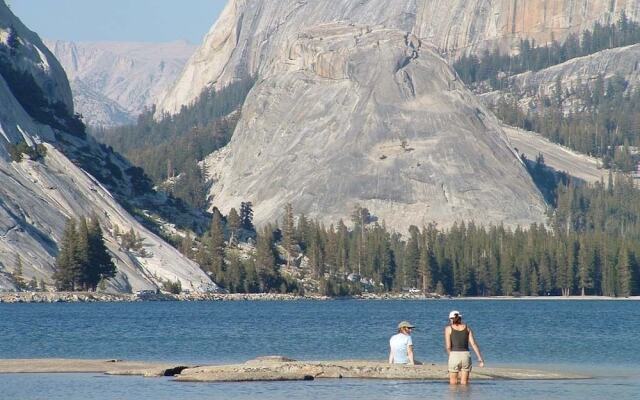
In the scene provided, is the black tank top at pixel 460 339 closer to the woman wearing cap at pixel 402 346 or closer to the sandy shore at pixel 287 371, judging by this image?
the woman wearing cap at pixel 402 346

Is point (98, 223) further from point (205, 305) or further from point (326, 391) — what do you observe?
point (326, 391)

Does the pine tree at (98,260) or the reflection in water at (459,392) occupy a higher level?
the pine tree at (98,260)

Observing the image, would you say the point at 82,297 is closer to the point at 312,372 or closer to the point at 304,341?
the point at 304,341

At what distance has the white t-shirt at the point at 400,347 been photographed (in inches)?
2456

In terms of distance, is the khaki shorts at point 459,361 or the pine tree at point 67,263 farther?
the pine tree at point 67,263

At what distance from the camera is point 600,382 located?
72.1 meters

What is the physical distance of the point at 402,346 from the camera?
6328 centimetres

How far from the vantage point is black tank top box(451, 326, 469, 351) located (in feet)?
183

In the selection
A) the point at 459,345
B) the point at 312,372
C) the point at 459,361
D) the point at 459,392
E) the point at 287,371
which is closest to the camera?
the point at 459,345

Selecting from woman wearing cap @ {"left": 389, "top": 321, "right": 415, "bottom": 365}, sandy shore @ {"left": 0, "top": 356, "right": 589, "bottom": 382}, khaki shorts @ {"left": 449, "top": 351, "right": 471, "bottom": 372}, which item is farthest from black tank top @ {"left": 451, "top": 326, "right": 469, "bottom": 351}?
sandy shore @ {"left": 0, "top": 356, "right": 589, "bottom": 382}

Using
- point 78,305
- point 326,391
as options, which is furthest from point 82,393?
point 78,305

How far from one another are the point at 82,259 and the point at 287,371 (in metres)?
117

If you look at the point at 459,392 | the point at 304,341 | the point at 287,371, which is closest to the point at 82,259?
the point at 304,341

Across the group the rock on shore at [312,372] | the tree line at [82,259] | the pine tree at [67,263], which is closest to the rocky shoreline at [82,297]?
the pine tree at [67,263]
